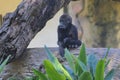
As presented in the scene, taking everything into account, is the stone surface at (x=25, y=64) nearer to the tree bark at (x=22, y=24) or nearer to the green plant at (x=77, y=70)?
the tree bark at (x=22, y=24)

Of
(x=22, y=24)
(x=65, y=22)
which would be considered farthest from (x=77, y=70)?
(x=65, y=22)

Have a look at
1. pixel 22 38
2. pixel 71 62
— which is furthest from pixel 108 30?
pixel 71 62

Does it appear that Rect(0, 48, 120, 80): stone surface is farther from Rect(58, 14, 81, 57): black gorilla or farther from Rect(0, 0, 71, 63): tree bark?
Rect(0, 0, 71, 63): tree bark

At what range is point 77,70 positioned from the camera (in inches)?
82.2

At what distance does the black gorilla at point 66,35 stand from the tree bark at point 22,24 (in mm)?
121

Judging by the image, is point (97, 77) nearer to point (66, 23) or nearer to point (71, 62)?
point (71, 62)

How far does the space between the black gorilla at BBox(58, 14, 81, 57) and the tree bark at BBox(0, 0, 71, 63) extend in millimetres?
121

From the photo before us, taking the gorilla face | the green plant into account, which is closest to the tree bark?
the gorilla face

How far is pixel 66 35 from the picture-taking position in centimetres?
311

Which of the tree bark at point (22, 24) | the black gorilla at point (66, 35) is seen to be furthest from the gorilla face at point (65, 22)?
the tree bark at point (22, 24)

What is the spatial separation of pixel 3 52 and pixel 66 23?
1.87 feet

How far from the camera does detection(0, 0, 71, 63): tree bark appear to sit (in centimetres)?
276

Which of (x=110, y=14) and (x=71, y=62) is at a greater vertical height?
(x=71, y=62)

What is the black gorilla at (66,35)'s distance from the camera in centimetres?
304
